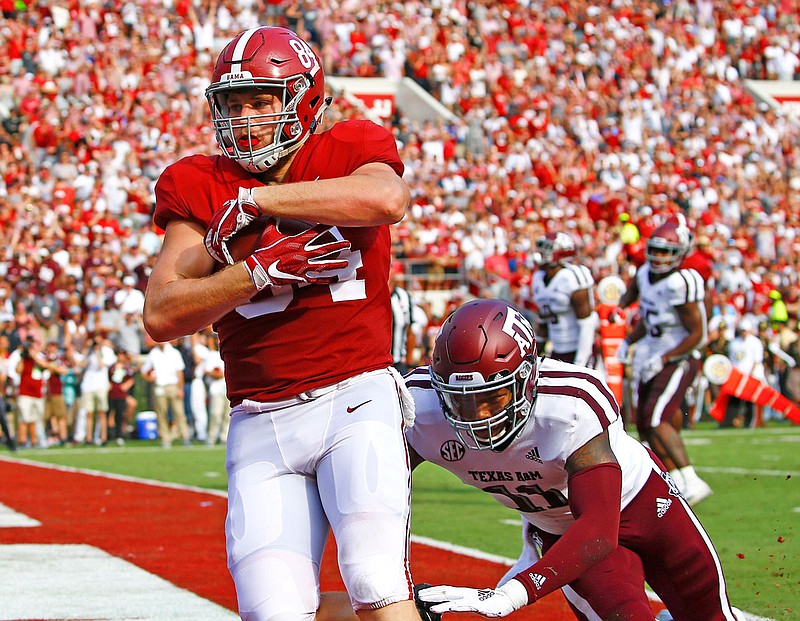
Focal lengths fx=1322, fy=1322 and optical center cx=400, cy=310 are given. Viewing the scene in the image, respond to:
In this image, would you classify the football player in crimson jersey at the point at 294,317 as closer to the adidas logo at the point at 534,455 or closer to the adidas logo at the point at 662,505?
the adidas logo at the point at 534,455

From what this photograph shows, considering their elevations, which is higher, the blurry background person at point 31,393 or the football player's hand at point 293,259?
the football player's hand at point 293,259

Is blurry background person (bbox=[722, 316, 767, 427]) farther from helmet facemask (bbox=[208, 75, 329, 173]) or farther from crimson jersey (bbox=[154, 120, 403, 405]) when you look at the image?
helmet facemask (bbox=[208, 75, 329, 173])

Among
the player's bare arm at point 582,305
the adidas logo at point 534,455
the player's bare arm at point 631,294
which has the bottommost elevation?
the player's bare arm at point 582,305

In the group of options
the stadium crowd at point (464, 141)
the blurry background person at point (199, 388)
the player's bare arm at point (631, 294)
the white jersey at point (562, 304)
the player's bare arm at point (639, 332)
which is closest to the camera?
the player's bare arm at point (639, 332)

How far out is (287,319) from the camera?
3162 mm

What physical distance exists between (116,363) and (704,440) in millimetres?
6646

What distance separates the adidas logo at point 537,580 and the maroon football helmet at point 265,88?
1.17 meters

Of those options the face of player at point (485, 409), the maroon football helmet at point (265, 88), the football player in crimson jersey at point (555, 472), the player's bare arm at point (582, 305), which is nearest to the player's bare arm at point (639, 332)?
the player's bare arm at point (582, 305)

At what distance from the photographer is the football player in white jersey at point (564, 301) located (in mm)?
9852

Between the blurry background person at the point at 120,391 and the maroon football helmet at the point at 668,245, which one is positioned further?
the blurry background person at the point at 120,391

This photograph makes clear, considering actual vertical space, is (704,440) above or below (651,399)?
below

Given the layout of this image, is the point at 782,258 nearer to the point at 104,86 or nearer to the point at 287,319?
the point at 104,86

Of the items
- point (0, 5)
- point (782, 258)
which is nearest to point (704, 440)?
point (782, 258)

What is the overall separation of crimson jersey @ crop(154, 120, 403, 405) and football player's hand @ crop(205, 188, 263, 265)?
0.53 ft
